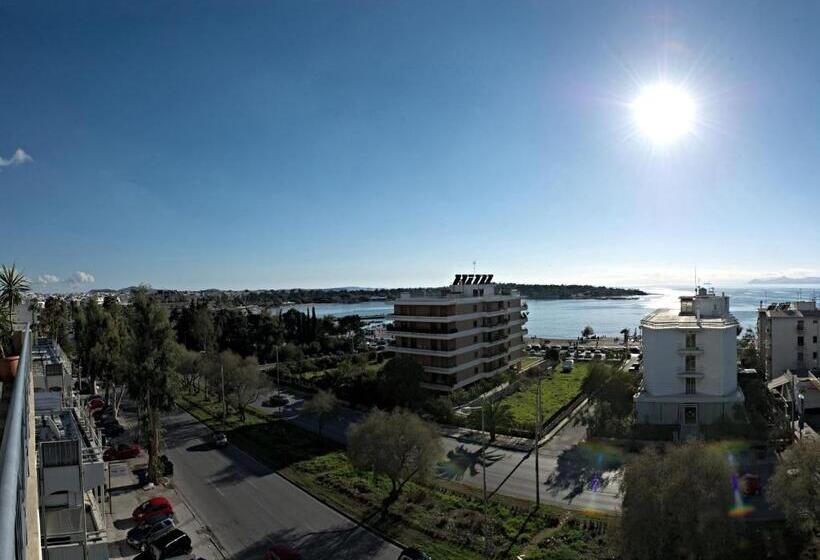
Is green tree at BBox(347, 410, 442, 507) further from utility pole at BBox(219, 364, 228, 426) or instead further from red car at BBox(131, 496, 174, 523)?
utility pole at BBox(219, 364, 228, 426)

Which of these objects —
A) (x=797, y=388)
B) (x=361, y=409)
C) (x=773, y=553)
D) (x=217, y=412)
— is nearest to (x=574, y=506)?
Answer: (x=773, y=553)

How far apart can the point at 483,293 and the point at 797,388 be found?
83.2 feet

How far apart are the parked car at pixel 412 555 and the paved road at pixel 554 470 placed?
7531 millimetres

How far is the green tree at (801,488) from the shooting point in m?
17.5

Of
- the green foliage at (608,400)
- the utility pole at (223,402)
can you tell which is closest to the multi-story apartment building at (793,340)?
A: the green foliage at (608,400)

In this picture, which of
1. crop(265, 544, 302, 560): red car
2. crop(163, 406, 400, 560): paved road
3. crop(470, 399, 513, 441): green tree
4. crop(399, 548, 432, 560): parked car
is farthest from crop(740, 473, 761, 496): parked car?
crop(265, 544, 302, 560): red car

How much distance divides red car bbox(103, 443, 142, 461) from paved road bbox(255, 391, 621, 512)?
37.5 ft

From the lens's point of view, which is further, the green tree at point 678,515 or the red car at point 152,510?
the red car at point 152,510

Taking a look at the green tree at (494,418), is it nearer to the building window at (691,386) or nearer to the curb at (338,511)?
the building window at (691,386)

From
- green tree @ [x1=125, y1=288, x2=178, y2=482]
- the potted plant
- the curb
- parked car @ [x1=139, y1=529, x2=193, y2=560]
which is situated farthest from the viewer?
green tree @ [x1=125, y1=288, x2=178, y2=482]

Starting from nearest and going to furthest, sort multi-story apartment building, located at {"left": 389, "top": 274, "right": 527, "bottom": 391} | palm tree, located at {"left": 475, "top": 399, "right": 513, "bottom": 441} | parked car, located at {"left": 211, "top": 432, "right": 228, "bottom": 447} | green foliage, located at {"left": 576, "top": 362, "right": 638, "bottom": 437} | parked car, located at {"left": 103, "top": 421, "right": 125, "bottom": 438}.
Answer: parked car, located at {"left": 211, "top": 432, "right": 228, "bottom": 447}, green foliage, located at {"left": 576, "top": 362, "right": 638, "bottom": 437}, palm tree, located at {"left": 475, "top": 399, "right": 513, "bottom": 441}, parked car, located at {"left": 103, "top": 421, "right": 125, "bottom": 438}, multi-story apartment building, located at {"left": 389, "top": 274, "right": 527, "bottom": 391}

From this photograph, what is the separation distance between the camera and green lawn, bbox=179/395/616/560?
2017 centimetres

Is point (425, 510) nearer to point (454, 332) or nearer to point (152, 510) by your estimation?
point (152, 510)

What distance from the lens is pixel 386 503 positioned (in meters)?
24.0
